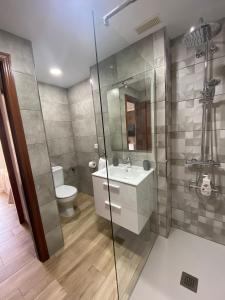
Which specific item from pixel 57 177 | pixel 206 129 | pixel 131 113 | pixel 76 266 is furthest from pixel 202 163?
pixel 57 177

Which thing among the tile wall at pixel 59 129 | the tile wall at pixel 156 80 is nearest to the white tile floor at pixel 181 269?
the tile wall at pixel 156 80

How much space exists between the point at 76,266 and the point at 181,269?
3.54 ft

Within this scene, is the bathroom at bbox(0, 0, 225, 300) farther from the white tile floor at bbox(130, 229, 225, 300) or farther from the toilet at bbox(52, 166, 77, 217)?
the toilet at bbox(52, 166, 77, 217)

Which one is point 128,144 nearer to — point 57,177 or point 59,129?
point 57,177

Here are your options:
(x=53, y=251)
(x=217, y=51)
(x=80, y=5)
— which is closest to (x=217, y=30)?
(x=217, y=51)

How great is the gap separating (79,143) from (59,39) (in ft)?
5.77

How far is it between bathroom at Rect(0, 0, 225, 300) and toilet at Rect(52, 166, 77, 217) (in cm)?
36

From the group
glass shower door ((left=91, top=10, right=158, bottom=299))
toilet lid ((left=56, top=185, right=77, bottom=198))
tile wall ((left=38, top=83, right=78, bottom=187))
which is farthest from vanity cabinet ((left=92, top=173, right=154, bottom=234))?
tile wall ((left=38, top=83, right=78, bottom=187))

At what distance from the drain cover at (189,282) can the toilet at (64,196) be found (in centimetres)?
163

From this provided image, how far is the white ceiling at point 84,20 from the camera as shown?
3.68 feet

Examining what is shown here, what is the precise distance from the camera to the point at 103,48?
1530mm

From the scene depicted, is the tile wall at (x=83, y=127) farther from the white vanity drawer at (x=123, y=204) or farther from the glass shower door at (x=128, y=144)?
the white vanity drawer at (x=123, y=204)

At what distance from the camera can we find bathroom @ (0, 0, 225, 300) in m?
1.25

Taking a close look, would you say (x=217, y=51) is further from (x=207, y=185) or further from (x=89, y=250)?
(x=89, y=250)
